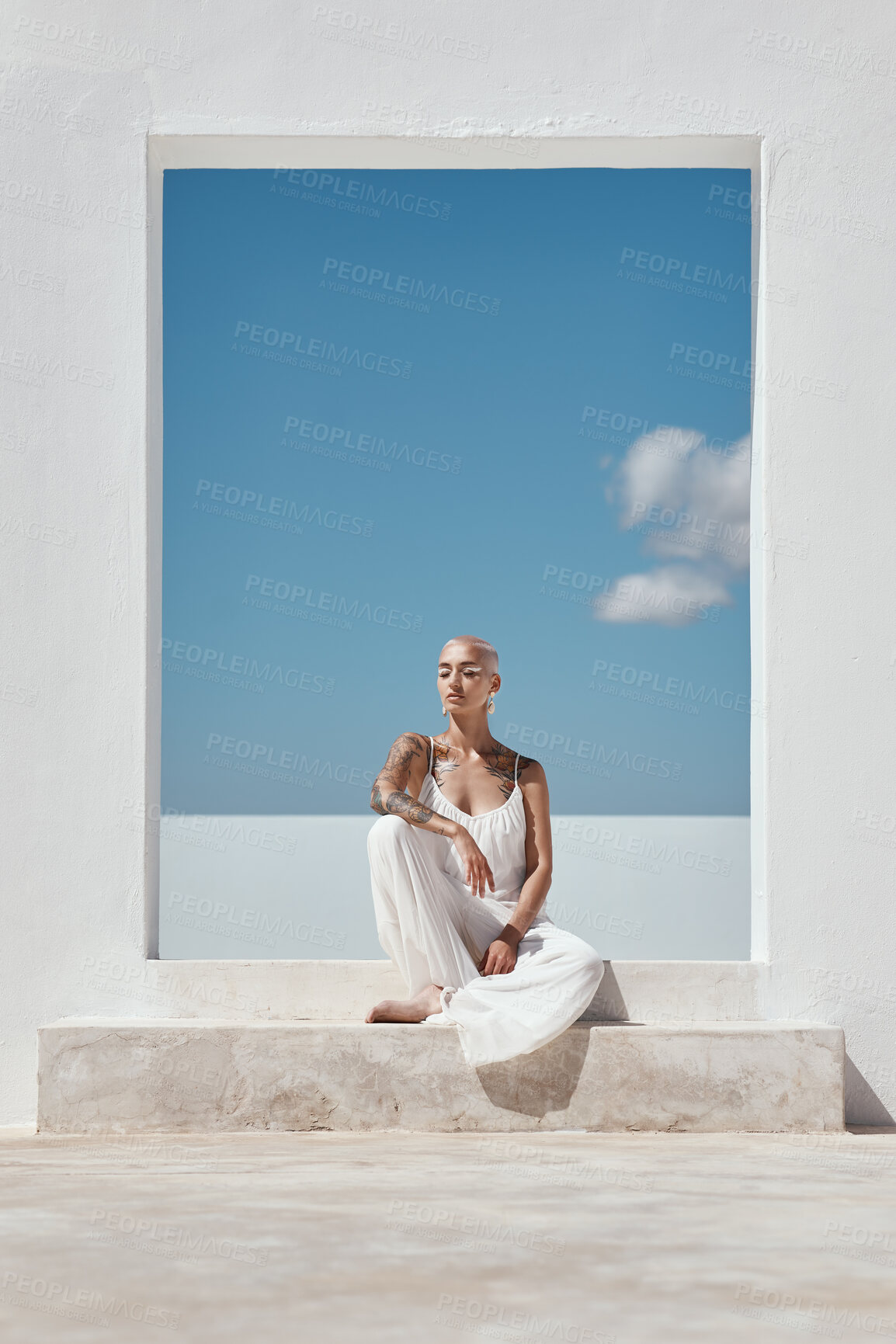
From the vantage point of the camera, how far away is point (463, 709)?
4.65m

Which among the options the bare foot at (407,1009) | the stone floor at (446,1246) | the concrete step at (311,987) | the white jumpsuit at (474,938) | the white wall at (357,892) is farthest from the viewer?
the white wall at (357,892)

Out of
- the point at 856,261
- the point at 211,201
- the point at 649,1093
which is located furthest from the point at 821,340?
the point at 211,201

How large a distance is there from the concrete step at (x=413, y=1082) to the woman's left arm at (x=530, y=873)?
0.98ft

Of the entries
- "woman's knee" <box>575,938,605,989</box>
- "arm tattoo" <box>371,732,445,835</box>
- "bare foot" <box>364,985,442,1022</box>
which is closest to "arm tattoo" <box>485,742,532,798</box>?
"arm tattoo" <box>371,732,445,835</box>

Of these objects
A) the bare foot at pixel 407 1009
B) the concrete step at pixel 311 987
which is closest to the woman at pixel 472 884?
the bare foot at pixel 407 1009

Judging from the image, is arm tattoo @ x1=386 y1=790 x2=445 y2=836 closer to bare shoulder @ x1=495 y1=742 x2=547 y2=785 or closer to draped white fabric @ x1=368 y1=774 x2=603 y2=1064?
draped white fabric @ x1=368 y1=774 x2=603 y2=1064

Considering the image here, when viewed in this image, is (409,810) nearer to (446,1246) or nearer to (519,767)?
(519,767)

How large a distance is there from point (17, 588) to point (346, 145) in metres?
2.09

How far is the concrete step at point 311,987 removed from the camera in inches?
180

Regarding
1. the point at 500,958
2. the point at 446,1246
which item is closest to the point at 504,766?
the point at 500,958

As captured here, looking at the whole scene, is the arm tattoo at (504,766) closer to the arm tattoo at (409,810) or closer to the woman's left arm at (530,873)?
the woman's left arm at (530,873)

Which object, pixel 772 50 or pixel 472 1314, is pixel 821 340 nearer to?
pixel 772 50

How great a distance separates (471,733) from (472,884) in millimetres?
627

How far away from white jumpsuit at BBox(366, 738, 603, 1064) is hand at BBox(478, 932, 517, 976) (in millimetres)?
35
